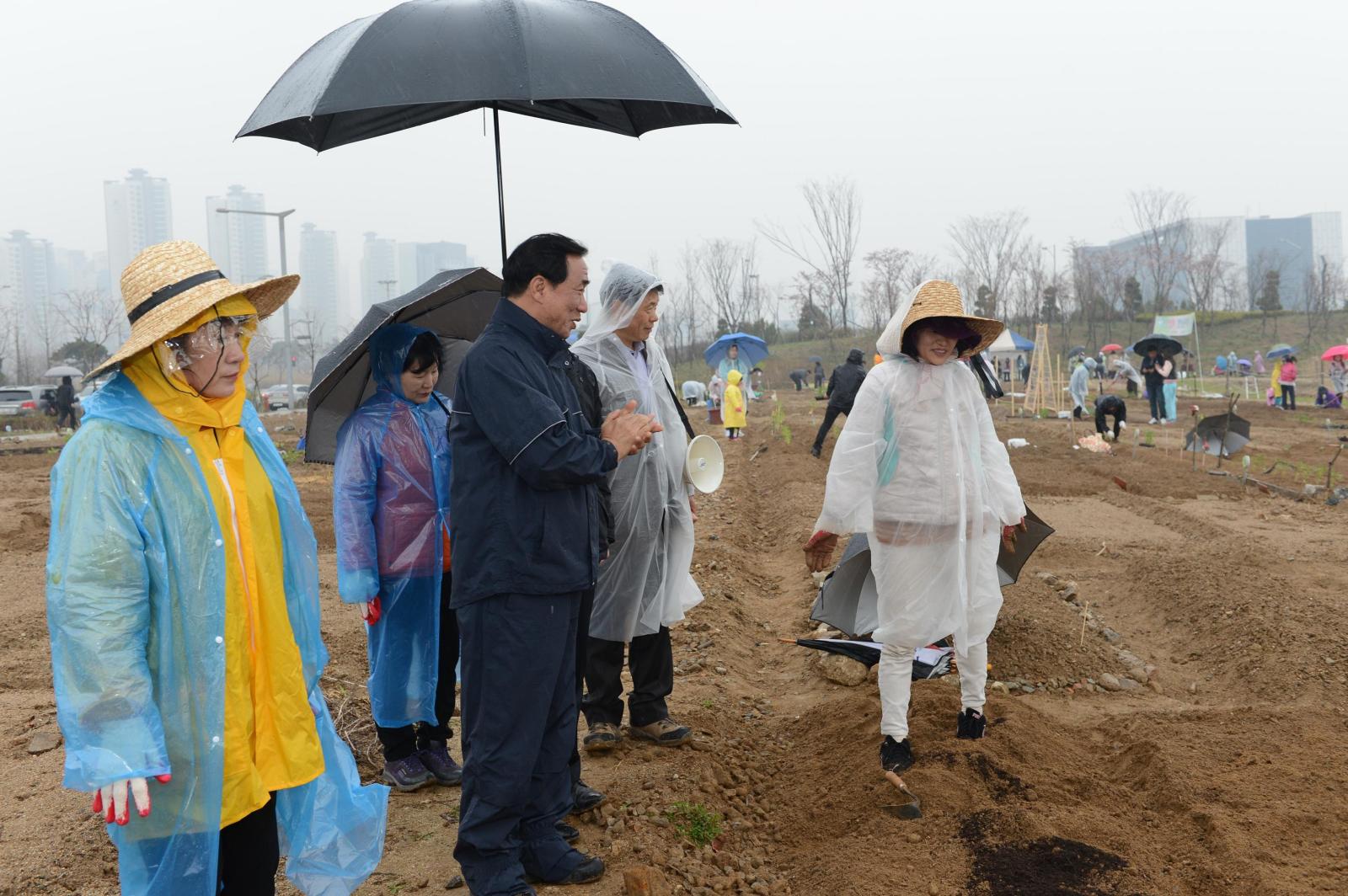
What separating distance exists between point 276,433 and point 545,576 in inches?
920

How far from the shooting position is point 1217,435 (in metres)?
13.9

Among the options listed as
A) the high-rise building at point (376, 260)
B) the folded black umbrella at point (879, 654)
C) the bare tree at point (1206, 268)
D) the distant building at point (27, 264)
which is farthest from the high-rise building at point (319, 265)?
the folded black umbrella at point (879, 654)

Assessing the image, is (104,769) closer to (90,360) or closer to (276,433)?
(276,433)

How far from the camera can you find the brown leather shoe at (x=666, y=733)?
4.27 meters

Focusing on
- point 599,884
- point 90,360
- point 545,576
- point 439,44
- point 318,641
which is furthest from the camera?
point 90,360

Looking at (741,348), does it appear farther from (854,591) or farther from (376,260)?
(376,260)

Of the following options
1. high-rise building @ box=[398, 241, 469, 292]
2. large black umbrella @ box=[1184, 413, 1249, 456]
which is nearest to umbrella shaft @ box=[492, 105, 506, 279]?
large black umbrella @ box=[1184, 413, 1249, 456]

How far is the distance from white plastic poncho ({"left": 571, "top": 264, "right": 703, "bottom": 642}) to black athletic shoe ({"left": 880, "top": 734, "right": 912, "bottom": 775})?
2.96ft

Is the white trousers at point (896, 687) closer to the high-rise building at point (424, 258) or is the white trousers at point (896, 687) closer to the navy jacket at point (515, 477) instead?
the navy jacket at point (515, 477)

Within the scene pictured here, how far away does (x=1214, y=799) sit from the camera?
147 inches

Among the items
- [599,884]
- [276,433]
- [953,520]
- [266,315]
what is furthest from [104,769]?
[276,433]

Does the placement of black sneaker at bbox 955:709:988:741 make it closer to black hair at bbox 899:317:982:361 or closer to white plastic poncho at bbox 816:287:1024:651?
white plastic poncho at bbox 816:287:1024:651

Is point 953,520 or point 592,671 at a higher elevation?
point 953,520

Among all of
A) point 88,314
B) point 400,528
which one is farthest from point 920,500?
point 88,314
